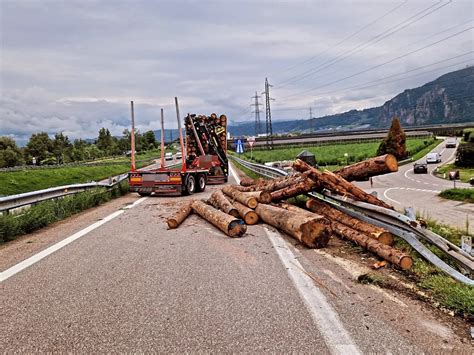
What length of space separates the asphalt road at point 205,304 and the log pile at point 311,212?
0.40 meters

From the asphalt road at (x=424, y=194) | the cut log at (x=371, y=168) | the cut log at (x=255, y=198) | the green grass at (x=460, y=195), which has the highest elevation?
the cut log at (x=371, y=168)

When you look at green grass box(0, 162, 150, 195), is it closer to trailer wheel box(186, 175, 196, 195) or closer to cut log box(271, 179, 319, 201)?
trailer wheel box(186, 175, 196, 195)

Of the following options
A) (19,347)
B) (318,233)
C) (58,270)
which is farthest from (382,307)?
(58,270)

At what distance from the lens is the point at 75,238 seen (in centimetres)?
827

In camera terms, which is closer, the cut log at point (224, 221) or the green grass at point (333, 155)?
the cut log at point (224, 221)

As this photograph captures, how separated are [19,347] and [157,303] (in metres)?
1.36

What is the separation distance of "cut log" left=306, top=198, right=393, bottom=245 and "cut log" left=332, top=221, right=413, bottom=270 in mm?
83

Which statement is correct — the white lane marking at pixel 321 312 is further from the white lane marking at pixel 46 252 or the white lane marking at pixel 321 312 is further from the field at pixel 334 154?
the field at pixel 334 154

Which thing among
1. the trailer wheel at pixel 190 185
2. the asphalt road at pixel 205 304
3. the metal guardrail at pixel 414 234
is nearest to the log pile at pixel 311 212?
the metal guardrail at pixel 414 234

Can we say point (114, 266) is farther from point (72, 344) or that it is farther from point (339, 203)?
point (339, 203)

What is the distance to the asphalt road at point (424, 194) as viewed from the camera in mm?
24698

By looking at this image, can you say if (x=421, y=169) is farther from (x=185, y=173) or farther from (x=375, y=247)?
(x=375, y=247)

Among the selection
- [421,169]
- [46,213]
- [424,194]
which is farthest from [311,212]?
[421,169]

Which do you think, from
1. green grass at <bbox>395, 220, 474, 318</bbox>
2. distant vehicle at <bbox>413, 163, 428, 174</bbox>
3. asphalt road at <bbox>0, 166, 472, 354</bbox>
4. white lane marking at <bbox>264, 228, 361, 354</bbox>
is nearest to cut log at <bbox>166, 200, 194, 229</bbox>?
asphalt road at <bbox>0, 166, 472, 354</bbox>
